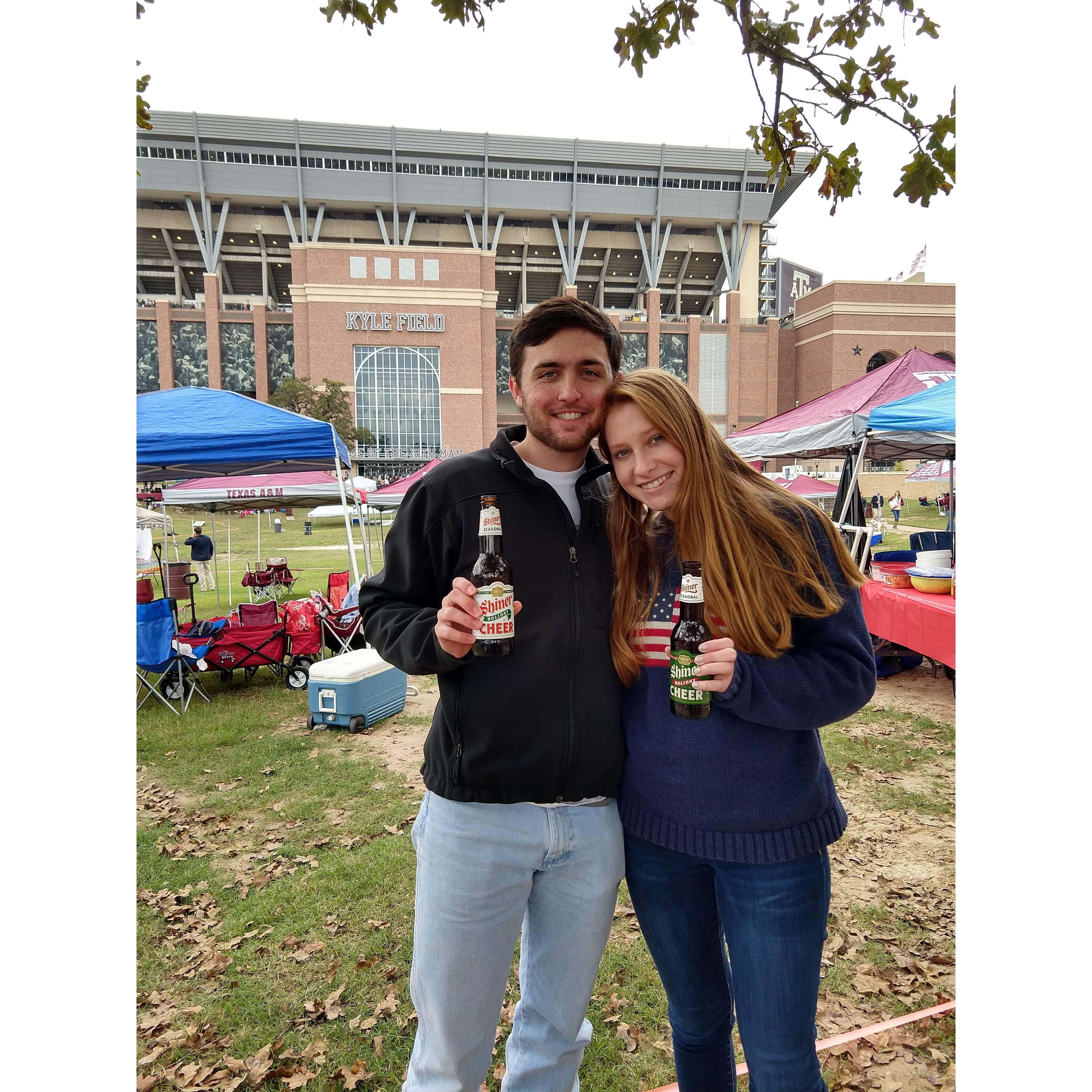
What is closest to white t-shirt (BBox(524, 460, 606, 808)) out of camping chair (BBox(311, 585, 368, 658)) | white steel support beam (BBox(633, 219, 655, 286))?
camping chair (BBox(311, 585, 368, 658))

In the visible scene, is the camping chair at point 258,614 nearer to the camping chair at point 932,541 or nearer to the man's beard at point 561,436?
the man's beard at point 561,436

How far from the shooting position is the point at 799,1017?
1.78 m

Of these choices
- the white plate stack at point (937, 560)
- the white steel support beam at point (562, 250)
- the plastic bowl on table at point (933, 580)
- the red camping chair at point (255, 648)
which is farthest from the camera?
the white steel support beam at point (562, 250)

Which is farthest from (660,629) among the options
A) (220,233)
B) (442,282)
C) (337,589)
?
(220,233)

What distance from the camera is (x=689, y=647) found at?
184 centimetres

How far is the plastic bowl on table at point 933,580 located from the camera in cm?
596

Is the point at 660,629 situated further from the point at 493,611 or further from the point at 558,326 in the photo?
the point at 558,326

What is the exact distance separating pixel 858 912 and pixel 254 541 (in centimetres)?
2930

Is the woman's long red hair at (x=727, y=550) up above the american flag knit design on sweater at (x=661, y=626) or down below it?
above

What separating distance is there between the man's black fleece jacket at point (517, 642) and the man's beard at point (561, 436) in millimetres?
105

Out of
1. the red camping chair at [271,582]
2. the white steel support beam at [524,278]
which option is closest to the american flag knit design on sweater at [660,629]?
the red camping chair at [271,582]

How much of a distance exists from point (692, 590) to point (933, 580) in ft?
17.3

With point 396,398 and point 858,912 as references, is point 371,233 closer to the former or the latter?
point 396,398

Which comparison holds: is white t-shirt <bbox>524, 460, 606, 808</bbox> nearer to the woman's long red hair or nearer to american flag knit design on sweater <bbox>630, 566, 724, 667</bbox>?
the woman's long red hair
